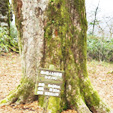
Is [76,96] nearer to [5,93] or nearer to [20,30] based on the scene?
[20,30]

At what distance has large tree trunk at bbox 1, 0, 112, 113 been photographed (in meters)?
3.10

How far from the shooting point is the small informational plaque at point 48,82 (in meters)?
2.47

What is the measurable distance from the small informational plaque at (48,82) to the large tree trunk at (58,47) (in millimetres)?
689

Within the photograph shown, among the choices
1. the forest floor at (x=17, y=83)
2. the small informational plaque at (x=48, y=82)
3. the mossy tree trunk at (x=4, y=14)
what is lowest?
the forest floor at (x=17, y=83)

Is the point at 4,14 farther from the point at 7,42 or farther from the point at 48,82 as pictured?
the point at 48,82

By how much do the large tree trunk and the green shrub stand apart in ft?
35.0

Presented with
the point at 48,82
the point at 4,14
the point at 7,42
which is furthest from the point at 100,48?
the point at 48,82

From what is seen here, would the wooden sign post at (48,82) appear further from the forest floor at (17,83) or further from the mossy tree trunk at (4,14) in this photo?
the mossy tree trunk at (4,14)

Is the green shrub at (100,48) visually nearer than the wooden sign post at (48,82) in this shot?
No

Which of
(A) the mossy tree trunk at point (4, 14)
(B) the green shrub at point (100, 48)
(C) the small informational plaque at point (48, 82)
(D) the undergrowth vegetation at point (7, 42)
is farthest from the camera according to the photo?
(B) the green shrub at point (100, 48)

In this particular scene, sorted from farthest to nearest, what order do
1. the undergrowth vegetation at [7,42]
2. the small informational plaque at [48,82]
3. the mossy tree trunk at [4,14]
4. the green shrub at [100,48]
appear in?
the green shrub at [100,48]
the mossy tree trunk at [4,14]
the undergrowth vegetation at [7,42]
the small informational plaque at [48,82]

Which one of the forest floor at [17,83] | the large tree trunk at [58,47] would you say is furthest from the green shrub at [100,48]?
the large tree trunk at [58,47]

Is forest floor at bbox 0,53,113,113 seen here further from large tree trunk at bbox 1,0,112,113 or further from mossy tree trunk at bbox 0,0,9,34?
mossy tree trunk at bbox 0,0,9,34

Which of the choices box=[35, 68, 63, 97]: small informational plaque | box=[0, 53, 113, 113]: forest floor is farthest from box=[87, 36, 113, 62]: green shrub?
box=[35, 68, 63, 97]: small informational plaque
